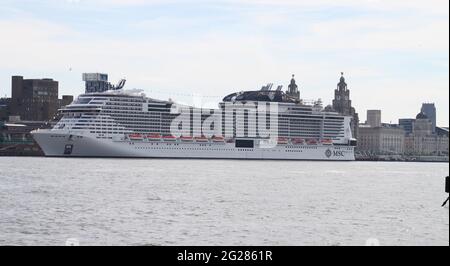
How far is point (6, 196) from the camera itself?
51844 mm

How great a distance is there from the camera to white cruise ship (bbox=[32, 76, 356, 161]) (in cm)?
14012

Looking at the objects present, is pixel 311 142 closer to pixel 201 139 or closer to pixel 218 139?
pixel 218 139

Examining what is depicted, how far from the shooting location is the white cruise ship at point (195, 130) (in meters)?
140

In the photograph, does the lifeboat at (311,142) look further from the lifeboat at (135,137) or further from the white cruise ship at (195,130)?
the lifeboat at (135,137)

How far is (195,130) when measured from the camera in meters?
149

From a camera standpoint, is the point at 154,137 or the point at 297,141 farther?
the point at 297,141

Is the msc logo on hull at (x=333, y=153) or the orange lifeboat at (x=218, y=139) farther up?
the orange lifeboat at (x=218, y=139)

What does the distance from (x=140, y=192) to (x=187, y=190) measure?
13.4 ft

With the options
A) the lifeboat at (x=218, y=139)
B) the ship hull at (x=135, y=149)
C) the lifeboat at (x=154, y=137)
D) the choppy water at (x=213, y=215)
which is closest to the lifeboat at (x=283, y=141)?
the ship hull at (x=135, y=149)

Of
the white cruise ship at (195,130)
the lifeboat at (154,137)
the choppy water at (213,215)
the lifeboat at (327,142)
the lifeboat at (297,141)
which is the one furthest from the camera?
the lifeboat at (327,142)

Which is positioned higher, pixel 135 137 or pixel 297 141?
pixel 135 137

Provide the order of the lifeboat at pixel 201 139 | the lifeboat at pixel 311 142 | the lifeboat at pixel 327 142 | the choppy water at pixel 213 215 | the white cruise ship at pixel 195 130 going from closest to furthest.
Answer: the choppy water at pixel 213 215 → the white cruise ship at pixel 195 130 → the lifeboat at pixel 201 139 → the lifeboat at pixel 311 142 → the lifeboat at pixel 327 142

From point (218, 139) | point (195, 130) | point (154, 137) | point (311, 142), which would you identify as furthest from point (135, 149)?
point (311, 142)

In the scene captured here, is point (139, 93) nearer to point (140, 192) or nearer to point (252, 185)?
point (252, 185)
